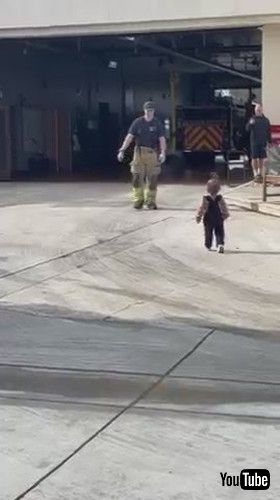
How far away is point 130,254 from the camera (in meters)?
12.3

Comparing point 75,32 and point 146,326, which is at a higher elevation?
point 75,32

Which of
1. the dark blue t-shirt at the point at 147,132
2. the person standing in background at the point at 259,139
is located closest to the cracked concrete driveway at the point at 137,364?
the dark blue t-shirt at the point at 147,132

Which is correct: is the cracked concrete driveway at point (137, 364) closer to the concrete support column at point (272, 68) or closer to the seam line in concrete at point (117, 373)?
the seam line in concrete at point (117, 373)

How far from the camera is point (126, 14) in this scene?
21312 mm

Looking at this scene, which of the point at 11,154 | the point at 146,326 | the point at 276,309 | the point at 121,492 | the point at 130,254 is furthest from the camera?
the point at 11,154

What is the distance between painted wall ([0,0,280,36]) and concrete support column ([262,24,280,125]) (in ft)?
1.60

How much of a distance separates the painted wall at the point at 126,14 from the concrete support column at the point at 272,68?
49 cm

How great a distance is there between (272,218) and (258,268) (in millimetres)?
4408

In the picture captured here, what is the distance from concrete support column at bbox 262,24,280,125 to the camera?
68.7ft

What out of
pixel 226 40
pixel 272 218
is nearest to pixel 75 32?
pixel 226 40

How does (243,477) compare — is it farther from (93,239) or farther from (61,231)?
(61,231)

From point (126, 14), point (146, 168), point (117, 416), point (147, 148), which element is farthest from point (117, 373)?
point (126, 14)

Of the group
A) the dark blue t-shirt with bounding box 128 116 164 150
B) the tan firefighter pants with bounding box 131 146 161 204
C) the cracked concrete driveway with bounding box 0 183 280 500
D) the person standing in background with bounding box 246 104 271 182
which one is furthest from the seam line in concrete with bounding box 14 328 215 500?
the person standing in background with bounding box 246 104 271 182

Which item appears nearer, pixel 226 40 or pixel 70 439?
pixel 70 439
